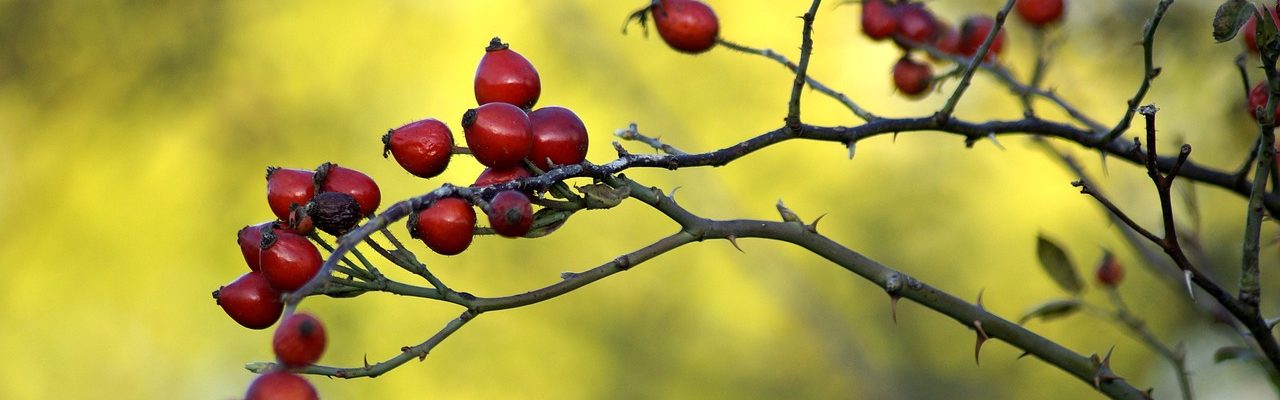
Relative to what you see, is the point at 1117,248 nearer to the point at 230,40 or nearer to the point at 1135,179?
the point at 1135,179

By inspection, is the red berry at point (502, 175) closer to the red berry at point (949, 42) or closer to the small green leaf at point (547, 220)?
the small green leaf at point (547, 220)

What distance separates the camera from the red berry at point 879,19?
59.0 inches

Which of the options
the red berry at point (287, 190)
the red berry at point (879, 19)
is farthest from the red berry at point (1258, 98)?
the red berry at point (287, 190)

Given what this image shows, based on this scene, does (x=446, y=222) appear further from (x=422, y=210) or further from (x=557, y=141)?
(x=557, y=141)

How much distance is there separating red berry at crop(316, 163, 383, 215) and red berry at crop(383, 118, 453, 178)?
0.13 ft

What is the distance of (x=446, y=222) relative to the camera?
86 cm

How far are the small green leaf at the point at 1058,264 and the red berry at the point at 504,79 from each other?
675mm

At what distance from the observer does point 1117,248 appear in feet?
13.3

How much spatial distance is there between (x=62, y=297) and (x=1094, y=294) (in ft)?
10.0

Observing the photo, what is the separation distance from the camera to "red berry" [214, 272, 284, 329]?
0.89 m

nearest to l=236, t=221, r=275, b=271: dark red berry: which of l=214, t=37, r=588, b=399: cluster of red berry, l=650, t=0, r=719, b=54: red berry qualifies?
l=214, t=37, r=588, b=399: cluster of red berry

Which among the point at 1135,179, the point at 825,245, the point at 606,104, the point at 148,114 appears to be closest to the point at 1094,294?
the point at 1135,179

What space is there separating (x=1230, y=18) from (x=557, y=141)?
59 cm

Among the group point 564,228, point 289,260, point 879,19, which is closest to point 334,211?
point 289,260
